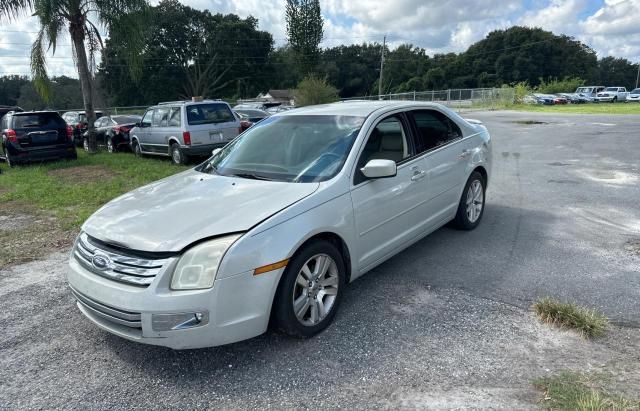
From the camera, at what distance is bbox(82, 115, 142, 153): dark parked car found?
15.8 m

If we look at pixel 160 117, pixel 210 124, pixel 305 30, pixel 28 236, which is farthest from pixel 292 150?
pixel 305 30

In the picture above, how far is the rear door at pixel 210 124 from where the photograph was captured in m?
11.6

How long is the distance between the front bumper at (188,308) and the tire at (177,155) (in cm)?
924

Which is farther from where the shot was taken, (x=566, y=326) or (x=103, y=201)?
(x=103, y=201)

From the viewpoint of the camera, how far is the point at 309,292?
Result: 10.6 ft

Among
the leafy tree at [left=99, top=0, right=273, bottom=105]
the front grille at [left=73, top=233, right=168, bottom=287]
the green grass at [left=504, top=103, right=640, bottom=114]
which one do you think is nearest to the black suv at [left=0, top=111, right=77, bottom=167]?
the front grille at [left=73, top=233, right=168, bottom=287]

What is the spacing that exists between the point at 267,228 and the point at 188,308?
67 cm

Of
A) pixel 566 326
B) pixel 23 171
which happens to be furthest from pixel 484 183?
pixel 23 171

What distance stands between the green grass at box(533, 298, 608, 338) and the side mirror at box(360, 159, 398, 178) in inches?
60.8

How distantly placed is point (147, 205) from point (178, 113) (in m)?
9.20

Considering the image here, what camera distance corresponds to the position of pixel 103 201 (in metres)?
7.97

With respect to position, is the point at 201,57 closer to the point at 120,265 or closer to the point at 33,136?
the point at 33,136

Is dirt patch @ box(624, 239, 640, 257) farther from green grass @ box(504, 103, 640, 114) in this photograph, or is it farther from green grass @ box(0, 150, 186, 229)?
green grass @ box(504, 103, 640, 114)

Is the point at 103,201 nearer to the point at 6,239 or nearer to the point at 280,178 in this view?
the point at 6,239
